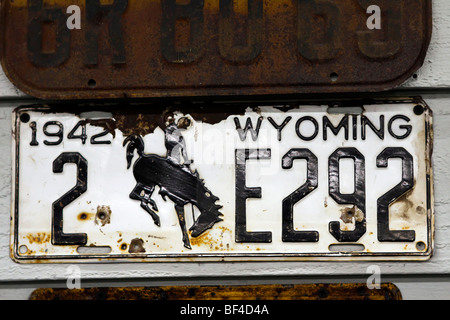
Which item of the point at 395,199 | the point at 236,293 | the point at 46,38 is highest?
the point at 46,38

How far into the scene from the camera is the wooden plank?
49.7 inches

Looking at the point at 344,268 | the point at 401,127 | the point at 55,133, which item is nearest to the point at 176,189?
the point at 55,133

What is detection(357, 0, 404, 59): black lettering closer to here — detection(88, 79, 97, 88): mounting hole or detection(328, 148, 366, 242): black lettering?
detection(328, 148, 366, 242): black lettering

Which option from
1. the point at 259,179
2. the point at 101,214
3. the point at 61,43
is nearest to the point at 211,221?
the point at 259,179

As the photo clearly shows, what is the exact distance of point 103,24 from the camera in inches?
50.8

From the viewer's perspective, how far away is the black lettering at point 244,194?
49.8 inches

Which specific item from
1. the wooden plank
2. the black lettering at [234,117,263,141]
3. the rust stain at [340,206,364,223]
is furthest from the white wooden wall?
the black lettering at [234,117,263,141]

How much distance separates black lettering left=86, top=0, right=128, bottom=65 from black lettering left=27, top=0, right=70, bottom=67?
2.1 inches

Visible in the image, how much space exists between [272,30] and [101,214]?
569mm

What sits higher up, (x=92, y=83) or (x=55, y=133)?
(x=92, y=83)

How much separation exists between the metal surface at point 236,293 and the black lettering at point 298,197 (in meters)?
0.12

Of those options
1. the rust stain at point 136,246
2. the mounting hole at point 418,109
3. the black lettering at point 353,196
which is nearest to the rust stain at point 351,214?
the black lettering at point 353,196

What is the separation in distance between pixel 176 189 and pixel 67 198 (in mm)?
254

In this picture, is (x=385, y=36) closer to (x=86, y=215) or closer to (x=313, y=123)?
(x=313, y=123)
